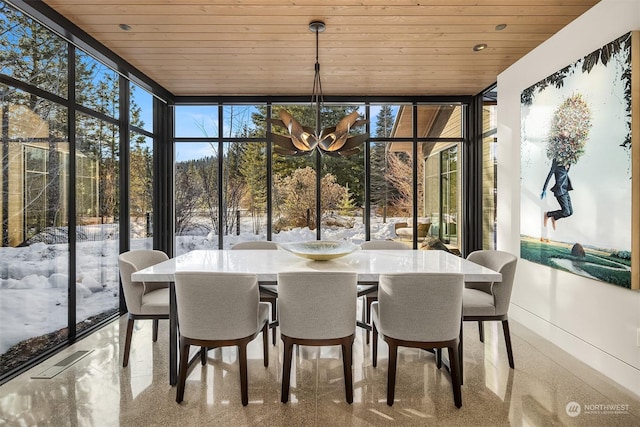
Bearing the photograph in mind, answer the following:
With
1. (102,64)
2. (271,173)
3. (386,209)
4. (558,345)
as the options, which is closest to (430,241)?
(386,209)

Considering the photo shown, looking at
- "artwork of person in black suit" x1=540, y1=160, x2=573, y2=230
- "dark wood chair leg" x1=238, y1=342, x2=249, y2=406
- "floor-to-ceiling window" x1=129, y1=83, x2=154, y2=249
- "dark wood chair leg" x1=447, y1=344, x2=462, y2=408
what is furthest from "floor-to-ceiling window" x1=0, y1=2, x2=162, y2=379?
"artwork of person in black suit" x1=540, y1=160, x2=573, y2=230

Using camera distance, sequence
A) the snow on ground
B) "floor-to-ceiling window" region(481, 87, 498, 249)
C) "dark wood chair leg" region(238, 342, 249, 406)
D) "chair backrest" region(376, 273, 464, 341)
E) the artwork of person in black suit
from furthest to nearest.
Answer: "floor-to-ceiling window" region(481, 87, 498, 249) → the artwork of person in black suit → the snow on ground → "dark wood chair leg" region(238, 342, 249, 406) → "chair backrest" region(376, 273, 464, 341)

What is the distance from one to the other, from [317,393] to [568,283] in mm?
2257

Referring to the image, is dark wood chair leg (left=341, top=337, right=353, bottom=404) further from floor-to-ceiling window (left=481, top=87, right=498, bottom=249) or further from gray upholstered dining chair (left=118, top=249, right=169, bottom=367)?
floor-to-ceiling window (left=481, top=87, right=498, bottom=249)

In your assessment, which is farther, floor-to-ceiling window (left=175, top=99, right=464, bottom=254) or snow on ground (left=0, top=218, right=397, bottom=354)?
floor-to-ceiling window (left=175, top=99, right=464, bottom=254)

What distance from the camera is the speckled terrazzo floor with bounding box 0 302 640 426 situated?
2.00 meters

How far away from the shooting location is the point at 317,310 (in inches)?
80.1

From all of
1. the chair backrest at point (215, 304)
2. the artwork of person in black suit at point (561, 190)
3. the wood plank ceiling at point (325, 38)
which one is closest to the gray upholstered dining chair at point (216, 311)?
the chair backrest at point (215, 304)

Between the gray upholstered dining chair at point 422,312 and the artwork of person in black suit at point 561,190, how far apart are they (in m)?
1.50

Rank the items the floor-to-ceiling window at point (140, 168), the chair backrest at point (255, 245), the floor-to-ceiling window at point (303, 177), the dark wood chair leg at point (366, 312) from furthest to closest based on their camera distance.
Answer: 1. the floor-to-ceiling window at point (303, 177)
2. the floor-to-ceiling window at point (140, 168)
3. the chair backrest at point (255, 245)
4. the dark wood chair leg at point (366, 312)

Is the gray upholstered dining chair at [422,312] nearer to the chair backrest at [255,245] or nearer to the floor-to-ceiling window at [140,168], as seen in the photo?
the chair backrest at [255,245]

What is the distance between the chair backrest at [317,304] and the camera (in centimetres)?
200

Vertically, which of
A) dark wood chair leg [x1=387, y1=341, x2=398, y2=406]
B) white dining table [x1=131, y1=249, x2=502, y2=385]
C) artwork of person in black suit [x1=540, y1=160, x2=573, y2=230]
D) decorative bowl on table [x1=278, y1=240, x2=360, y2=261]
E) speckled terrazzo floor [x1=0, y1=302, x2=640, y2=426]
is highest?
artwork of person in black suit [x1=540, y1=160, x2=573, y2=230]

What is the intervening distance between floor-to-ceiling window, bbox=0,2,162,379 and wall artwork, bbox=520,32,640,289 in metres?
4.27
